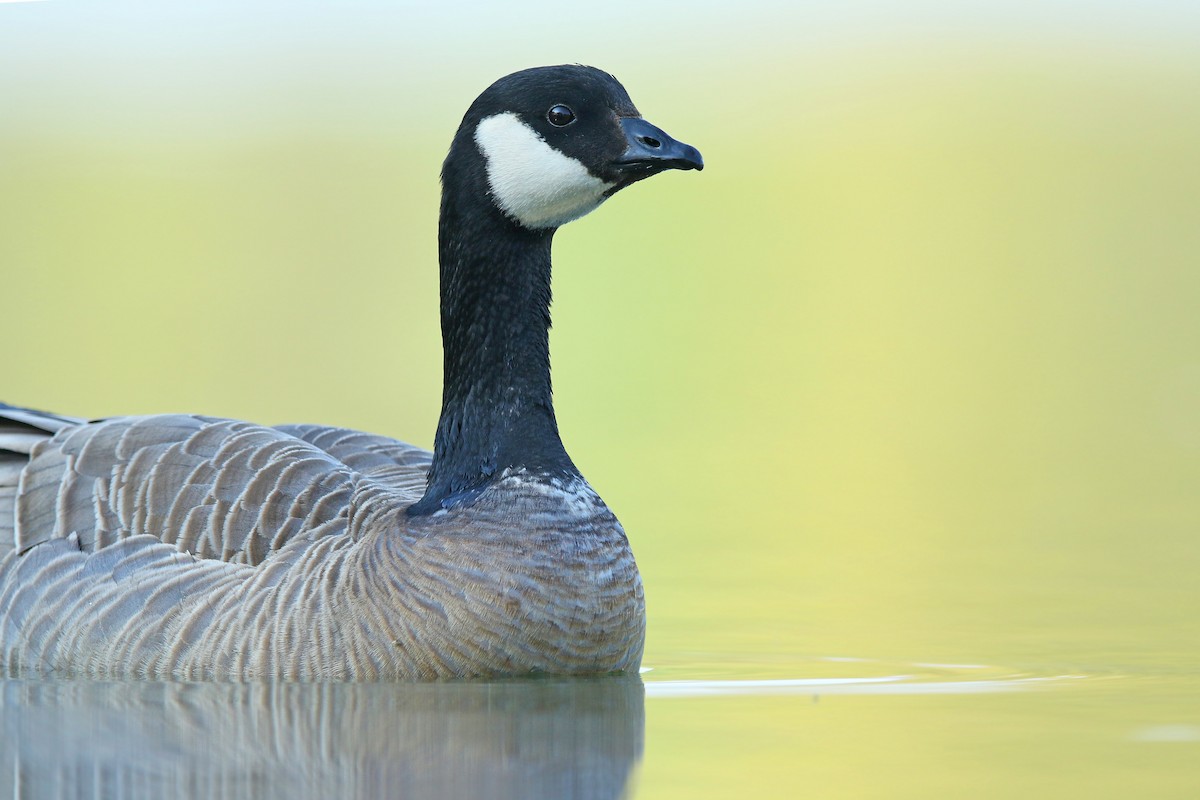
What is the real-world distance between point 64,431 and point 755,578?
13.1ft

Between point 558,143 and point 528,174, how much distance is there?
0.18m

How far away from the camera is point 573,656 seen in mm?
7574

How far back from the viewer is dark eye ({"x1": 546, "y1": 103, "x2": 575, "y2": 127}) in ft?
26.7

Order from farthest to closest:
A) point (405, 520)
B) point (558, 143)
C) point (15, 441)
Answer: point (15, 441) < point (558, 143) < point (405, 520)

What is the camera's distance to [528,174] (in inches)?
320

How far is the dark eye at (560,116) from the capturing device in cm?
814

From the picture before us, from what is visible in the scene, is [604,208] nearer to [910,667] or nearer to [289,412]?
[289,412]

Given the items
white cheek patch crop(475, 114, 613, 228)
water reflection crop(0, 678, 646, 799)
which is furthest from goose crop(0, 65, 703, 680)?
water reflection crop(0, 678, 646, 799)

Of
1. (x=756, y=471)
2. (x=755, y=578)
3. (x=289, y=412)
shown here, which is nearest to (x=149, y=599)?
(x=755, y=578)

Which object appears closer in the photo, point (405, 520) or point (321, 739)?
point (321, 739)

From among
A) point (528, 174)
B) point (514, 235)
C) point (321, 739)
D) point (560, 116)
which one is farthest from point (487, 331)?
point (321, 739)

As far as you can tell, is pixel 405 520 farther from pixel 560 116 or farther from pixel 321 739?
pixel 560 116

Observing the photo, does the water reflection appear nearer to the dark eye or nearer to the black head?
the black head

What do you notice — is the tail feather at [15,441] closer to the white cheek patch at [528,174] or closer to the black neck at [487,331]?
the black neck at [487,331]
